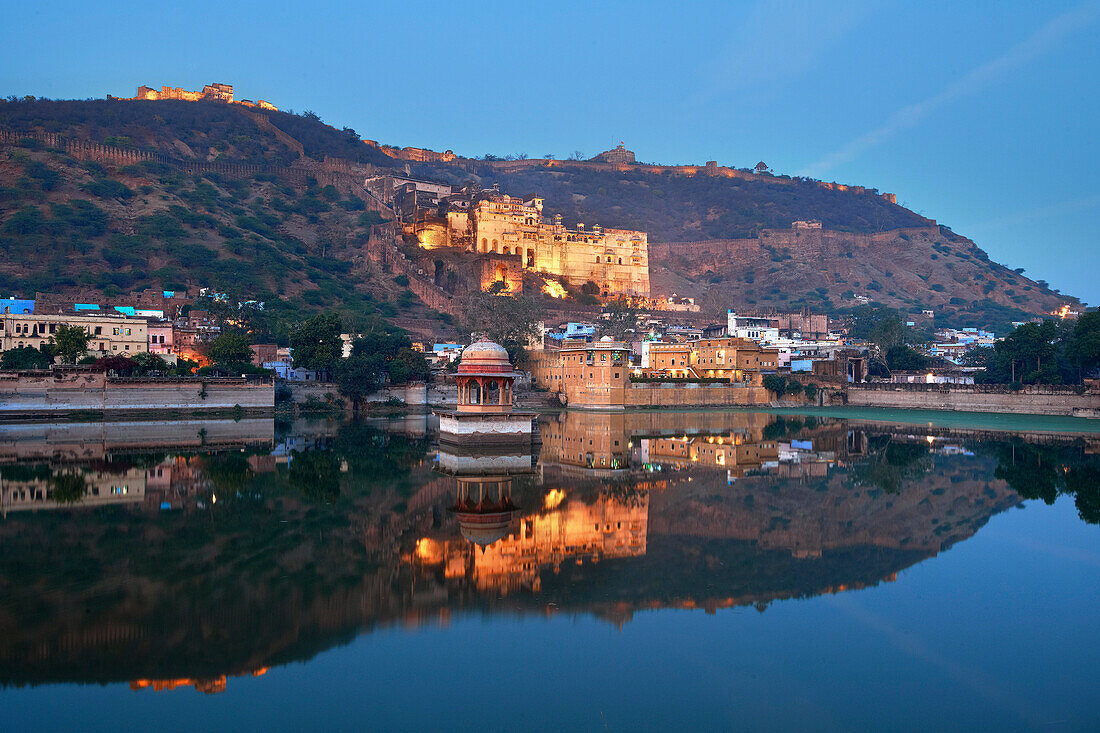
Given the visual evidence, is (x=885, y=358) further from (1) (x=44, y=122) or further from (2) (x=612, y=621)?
(1) (x=44, y=122)

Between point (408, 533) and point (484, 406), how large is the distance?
1163 cm

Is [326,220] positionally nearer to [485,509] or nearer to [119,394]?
[119,394]

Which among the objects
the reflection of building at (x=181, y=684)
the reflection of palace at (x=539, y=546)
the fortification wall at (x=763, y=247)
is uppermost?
the fortification wall at (x=763, y=247)

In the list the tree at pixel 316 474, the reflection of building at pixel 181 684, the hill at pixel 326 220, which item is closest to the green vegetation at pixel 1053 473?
the tree at pixel 316 474

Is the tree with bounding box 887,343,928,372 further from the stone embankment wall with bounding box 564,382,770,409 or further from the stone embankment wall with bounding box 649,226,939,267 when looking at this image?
the stone embankment wall with bounding box 649,226,939,267

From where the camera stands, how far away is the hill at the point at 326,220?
6284 centimetres

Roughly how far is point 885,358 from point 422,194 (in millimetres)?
46220

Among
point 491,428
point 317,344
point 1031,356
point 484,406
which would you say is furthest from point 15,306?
point 1031,356

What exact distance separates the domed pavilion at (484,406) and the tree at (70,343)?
21.2 metres

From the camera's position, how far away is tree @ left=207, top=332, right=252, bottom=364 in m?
40.6

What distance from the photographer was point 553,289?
75625 mm

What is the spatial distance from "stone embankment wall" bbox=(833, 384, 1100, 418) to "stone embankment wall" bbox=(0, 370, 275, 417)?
118 ft

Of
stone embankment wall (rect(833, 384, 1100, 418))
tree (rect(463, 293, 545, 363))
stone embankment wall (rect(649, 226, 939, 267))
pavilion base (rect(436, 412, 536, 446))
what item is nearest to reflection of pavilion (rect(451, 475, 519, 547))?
pavilion base (rect(436, 412, 536, 446))

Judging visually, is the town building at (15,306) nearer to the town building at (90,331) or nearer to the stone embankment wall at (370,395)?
the town building at (90,331)
